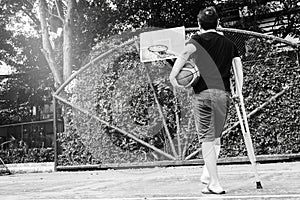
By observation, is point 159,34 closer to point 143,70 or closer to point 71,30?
point 143,70

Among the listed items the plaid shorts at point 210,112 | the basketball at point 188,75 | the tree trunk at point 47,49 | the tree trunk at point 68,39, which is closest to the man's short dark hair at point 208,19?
the basketball at point 188,75

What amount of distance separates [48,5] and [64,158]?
695 cm

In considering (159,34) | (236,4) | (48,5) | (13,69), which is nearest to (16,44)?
(13,69)

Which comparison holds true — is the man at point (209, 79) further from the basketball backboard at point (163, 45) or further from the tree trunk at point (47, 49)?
the tree trunk at point (47, 49)

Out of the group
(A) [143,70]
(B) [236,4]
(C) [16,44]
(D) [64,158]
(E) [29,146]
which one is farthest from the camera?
(C) [16,44]

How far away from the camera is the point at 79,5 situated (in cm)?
1389

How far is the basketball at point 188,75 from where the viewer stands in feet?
10.8

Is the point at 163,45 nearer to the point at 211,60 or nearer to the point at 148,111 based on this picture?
the point at 148,111

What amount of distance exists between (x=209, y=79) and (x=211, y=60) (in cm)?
15

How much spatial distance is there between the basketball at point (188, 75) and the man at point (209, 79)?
3 cm

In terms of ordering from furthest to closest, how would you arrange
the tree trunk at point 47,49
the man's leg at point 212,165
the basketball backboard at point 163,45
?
1. the tree trunk at point 47,49
2. the basketball backboard at point 163,45
3. the man's leg at point 212,165

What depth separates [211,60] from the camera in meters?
3.31

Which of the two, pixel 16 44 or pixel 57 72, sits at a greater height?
pixel 16 44

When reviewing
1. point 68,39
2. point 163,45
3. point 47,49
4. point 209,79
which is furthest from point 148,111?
point 47,49
